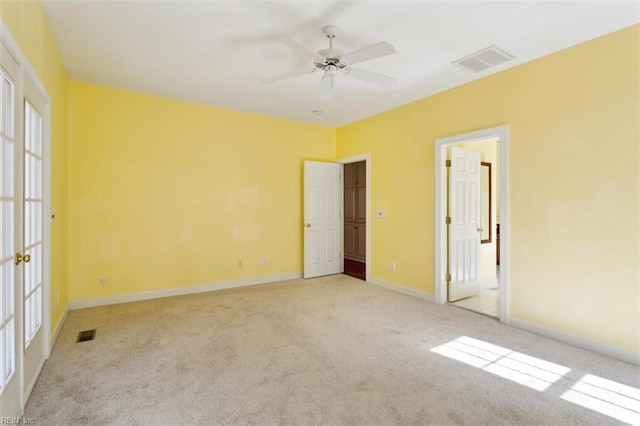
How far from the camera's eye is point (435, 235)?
425 cm

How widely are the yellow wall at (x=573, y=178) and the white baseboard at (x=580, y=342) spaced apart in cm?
5

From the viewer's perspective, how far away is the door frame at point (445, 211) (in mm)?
3461

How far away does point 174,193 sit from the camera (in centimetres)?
456

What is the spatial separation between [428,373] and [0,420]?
2.65 meters

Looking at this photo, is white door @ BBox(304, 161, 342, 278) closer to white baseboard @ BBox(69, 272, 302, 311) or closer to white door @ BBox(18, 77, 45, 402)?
white baseboard @ BBox(69, 272, 302, 311)

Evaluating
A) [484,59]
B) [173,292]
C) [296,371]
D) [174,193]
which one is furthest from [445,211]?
[173,292]

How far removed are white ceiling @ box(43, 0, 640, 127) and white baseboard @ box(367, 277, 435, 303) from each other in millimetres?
2799

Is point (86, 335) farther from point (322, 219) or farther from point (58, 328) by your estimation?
point (322, 219)

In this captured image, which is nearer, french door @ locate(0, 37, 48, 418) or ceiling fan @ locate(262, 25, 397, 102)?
french door @ locate(0, 37, 48, 418)

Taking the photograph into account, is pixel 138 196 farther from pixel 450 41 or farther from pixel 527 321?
pixel 527 321

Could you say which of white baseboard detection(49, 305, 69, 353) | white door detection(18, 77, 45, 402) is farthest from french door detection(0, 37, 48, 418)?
white baseboard detection(49, 305, 69, 353)

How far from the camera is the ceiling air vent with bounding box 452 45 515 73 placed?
9.70ft

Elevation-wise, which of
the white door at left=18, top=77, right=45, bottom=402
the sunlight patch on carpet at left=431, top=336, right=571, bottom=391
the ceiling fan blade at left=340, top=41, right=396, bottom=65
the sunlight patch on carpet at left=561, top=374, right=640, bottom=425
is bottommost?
the sunlight patch on carpet at left=561, top=374, right=640, bottom=425

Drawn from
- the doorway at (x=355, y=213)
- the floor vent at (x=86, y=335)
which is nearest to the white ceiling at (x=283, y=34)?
the floor vent at (x=86, y=335)
